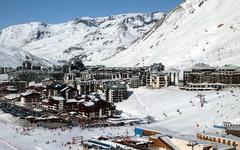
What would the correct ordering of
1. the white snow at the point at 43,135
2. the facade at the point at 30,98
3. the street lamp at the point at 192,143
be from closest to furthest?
1. the street lamp at the point at 192,143
2. the white snow at the point at 43,135
3. the facade at the point at 30,98

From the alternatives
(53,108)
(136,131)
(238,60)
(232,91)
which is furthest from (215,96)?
(238,60)

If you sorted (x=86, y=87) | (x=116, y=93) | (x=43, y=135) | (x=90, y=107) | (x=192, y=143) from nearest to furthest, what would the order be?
1. (x=192, y=143)
2. (x=43, y=135)
3. (x=90, y=107)
4. (x=116, y=93)
5. (x=86, y=87)

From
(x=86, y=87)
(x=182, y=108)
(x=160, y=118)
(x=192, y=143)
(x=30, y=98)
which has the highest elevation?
(x=86, y=87)

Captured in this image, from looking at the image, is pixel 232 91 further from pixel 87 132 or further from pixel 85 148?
pixel 85 148

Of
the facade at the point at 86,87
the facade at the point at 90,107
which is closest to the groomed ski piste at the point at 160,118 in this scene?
the facade at the point at 90,107

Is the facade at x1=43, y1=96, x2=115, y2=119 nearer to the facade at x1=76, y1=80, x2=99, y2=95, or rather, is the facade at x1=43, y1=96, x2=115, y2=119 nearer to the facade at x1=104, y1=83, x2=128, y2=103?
the facade at x1=104, y1=83, x2=128, y2=103

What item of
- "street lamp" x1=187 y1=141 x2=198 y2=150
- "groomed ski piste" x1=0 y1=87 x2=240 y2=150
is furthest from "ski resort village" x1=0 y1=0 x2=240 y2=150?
"street lamp" x1=187 y1=141 x2=198 y2=150

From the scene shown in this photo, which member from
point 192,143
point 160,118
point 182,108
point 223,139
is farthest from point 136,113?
point 192,143

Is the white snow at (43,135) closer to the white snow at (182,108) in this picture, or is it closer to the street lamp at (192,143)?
the white snow at (182,108)

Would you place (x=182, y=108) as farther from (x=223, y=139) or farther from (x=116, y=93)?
(x=223, y=139)
